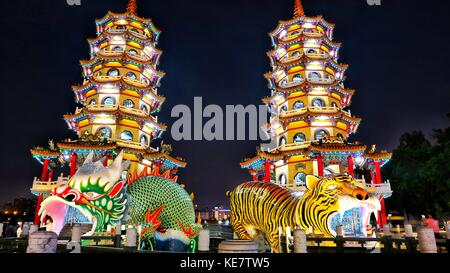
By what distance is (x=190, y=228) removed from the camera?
11562 millimetres

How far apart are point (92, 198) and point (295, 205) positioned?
5574mm

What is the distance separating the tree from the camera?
53.1ft

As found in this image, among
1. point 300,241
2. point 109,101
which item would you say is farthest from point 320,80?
point 300,241

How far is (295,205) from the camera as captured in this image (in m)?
7.84

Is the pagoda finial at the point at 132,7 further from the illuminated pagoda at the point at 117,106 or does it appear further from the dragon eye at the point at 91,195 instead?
the dragon eye at the point at 91,195

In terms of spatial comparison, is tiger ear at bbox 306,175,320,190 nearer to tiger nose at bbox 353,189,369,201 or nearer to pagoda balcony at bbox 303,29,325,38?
tiger nose at bbox 353,189,369,201

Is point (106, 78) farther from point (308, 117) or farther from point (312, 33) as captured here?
point (312, 33)

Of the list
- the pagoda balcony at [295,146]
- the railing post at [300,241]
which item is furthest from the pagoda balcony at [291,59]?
the railing post at [300,241]

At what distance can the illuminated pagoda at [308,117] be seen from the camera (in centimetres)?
2052

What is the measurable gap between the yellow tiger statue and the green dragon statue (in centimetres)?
252

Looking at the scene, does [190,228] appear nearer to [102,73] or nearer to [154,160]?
[154,160]
